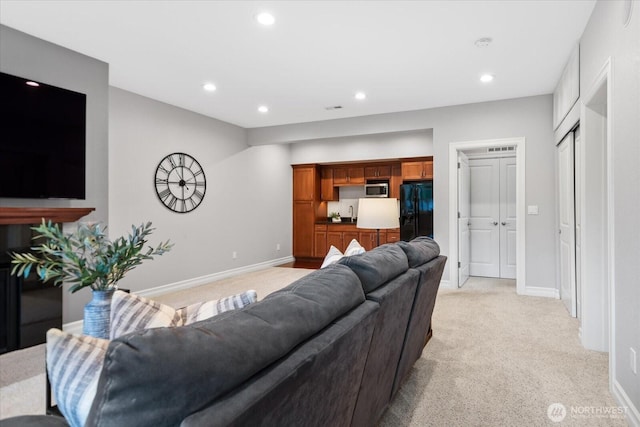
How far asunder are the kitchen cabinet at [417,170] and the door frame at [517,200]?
4.73 feet

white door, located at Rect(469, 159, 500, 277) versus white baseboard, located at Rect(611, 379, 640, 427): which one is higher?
white door, located at Rect(469, 159, 500, 277)

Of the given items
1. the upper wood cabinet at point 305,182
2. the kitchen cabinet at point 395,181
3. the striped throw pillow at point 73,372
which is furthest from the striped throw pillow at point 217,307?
the upper wood cabinet at point 305,182

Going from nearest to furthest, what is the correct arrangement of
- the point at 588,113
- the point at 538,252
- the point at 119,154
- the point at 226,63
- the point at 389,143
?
the point at 588,113 < the point at 226,63 < the point at 119,154 < the point at 538,252 < the point at 389,143

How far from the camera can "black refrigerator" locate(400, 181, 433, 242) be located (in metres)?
5.87

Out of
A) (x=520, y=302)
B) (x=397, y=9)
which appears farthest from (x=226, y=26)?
(x=520, y=302)

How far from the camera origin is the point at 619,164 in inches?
82.9

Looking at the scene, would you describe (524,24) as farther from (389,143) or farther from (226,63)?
(389,143)

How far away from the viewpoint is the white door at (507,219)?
19.4 feet

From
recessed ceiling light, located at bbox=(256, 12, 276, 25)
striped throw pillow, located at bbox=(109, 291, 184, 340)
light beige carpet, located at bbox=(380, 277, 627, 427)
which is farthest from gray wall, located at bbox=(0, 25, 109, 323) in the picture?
light beige carpet, located at bbox=(380, 277, 627, 427)

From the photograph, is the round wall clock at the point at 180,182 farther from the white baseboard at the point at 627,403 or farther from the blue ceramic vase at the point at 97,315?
the white baseboard at the point at 627,403

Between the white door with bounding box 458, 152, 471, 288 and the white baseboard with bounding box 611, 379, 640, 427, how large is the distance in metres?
3.10

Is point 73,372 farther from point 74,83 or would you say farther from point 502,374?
point 74,83

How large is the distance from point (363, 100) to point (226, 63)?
191cm

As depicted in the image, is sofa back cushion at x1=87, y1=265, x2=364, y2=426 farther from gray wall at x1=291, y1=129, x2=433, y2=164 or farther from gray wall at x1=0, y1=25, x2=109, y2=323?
gray wall at x1=291, y1=129, x2=433, y2=164
